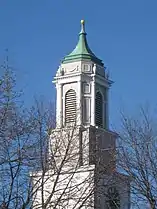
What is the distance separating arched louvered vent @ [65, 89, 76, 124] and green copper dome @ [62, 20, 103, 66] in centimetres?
253

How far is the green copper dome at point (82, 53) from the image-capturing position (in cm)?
5041

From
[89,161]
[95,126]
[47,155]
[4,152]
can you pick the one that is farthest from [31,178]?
[95,126]

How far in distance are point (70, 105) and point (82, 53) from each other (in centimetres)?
415

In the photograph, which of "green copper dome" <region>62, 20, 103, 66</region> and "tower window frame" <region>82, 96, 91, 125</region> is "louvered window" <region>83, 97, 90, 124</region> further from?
"green copper dome" <region>62, 20, 103, 66</region>

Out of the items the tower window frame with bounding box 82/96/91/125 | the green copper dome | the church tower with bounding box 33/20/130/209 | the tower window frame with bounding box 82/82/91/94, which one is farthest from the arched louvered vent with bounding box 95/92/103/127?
the green copper dome

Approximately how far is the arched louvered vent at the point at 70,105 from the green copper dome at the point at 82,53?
2.53 meters

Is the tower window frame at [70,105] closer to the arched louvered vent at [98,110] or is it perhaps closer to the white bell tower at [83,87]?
the white bell tower at [83,87]

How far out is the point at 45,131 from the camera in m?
26.2

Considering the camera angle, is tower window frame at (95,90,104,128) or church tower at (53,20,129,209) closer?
church tower at (53,20,129,209)

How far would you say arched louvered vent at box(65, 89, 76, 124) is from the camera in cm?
4700

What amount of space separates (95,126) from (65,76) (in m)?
4.28

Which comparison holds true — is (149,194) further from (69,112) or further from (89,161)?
(69,112)

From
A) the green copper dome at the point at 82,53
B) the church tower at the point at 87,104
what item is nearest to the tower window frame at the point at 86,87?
the church tower at the point at 87,104

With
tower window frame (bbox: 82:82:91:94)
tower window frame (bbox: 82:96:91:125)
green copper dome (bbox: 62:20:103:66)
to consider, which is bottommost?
tower window frame (bbox: 82:96:91:125)
